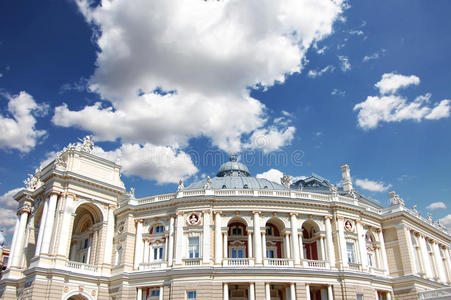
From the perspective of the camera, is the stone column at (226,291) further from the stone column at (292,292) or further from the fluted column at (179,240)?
the stone column at (292,292)

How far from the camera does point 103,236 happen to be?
46.3 metres

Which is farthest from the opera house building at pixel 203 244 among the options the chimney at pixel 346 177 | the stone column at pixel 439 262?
the chimney at pixel 346 177

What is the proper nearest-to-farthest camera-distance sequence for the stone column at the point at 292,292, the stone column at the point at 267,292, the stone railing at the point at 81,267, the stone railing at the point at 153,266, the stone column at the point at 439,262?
the stone column at the point at 267,292 < the stone column at the point at 292,292 < the stone railing at the point at 153,266 < the stone railing at the point at 81,267 < the stone column at the point at 439,262

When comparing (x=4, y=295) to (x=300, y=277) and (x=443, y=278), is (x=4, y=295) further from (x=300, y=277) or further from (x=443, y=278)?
(x=443, y=278)

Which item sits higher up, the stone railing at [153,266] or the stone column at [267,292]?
the stone railing at [153,266]

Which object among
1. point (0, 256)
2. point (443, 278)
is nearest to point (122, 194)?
point (443, 278)

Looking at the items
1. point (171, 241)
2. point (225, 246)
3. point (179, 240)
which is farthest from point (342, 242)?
point (171, 241)

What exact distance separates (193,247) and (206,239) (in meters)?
1.87

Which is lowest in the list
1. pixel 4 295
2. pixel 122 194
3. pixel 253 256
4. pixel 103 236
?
pixel 4 295

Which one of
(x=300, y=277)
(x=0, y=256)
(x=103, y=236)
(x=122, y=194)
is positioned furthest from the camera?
(x=0, y=256)

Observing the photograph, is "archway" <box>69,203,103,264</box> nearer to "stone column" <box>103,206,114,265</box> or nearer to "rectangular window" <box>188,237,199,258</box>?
"stone column" <box>103,206,114,265</box>

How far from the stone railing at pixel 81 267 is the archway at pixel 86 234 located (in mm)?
1160

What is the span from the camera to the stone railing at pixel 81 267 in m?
42.9

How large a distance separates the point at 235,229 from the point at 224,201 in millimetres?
4401
